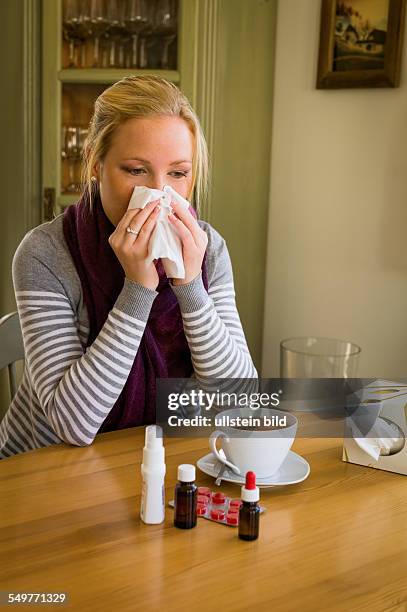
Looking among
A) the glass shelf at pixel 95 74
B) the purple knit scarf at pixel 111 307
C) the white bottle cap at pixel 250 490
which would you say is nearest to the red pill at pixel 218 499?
the white bottle cap at pixel 250 490

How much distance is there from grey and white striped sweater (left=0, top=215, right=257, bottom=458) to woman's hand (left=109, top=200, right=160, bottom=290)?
2cm

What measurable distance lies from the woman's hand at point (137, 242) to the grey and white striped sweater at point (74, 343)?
2 cm

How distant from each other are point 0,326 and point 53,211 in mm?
1082

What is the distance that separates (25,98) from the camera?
2594 millimetres

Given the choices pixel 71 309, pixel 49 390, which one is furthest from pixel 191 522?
pixel 71 309

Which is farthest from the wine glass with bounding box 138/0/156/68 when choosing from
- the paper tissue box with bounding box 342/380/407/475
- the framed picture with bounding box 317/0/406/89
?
the paper tissue box with bounding box 342/380/407/475

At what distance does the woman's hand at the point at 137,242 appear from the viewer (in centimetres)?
136

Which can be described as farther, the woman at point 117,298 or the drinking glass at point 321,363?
the drinking glass at point 321,363

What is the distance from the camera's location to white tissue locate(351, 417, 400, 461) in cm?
120

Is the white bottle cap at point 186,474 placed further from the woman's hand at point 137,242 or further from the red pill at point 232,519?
the woman's hand at point 137,242

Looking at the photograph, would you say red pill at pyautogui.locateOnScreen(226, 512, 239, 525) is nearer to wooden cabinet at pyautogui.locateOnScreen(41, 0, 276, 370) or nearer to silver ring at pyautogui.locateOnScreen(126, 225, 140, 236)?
silver ring at pyautogui.locateOnScreen(126, 225, 140, 236)

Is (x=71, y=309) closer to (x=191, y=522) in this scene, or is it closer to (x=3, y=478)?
(x=3, y=478)

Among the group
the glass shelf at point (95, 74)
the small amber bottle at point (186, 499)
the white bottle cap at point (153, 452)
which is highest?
the glass shelf at point (95, 74)

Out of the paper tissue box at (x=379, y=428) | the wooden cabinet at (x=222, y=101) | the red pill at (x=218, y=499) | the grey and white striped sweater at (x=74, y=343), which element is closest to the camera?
the red pill at (x=218, y=499)
